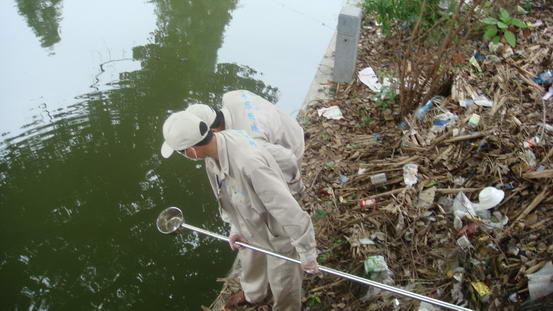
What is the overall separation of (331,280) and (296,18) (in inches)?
214

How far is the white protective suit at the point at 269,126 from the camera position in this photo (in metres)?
2.51

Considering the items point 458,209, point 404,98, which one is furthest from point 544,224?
point 404,98

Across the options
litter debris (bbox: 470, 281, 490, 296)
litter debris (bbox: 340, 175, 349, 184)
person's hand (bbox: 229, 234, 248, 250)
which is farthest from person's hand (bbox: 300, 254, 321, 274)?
litter debris (bbox: 340, 175, 349, 184)

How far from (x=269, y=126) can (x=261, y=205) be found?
64 centimetres

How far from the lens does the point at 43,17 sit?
22.9 ft

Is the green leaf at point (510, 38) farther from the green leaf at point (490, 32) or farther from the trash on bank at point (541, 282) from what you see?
the trash on bank at point (541, 282)

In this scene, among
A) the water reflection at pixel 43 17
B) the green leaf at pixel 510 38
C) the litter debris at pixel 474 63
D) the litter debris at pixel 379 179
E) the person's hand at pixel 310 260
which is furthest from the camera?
the water reflection at pixel 43 17

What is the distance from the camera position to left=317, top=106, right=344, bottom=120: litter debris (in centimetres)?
468

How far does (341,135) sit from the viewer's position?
4449 millimetres

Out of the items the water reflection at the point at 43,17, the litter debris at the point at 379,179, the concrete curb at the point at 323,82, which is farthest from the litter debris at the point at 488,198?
the water reflection at the point at 43,17

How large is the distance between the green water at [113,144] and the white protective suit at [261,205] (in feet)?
3.80

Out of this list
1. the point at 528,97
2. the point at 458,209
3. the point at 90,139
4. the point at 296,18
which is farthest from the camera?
the point at 296,18

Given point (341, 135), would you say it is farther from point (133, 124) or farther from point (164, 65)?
point (164, 65)

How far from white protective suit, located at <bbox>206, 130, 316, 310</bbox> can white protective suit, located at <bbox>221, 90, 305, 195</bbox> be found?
28cm
